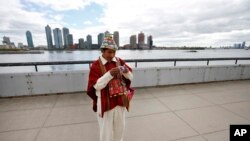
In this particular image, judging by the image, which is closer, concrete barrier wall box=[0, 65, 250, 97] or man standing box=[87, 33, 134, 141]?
man standing box=[87, 33, 134, 141]

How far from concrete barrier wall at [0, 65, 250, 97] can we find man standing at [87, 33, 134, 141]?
280 centimetres

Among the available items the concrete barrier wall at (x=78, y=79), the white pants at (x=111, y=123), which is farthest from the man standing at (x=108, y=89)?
the concrete barrier wall at (x=78, y=79)

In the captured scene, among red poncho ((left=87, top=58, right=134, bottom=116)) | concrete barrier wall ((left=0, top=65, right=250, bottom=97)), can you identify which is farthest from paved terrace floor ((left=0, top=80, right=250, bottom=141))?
red poncho ((left=87, top=58, right=134, bottom=116))

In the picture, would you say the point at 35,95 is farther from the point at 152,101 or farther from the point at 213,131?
the point at 213,131

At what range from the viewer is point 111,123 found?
5.49ft

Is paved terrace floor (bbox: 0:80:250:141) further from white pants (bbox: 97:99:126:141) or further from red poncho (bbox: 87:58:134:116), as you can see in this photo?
red poncho (bbox: 87:58:134:116)

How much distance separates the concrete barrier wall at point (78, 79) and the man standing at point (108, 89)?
280cm

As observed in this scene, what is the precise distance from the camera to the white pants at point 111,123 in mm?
1639

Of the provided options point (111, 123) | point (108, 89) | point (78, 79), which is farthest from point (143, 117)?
point (78, 79)

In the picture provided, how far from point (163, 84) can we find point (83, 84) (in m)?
2.76

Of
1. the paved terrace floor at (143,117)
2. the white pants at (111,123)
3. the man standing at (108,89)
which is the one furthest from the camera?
the paved terrace floor at (143,117)

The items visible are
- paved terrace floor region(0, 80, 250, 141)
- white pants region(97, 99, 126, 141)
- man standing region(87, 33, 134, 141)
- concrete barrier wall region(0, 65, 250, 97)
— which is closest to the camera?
man standing region(87, 33, 134, 141)

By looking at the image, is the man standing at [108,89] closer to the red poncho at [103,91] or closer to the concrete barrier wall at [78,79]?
the red poncho at [103,91]

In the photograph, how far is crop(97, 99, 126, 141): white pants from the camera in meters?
1.64
